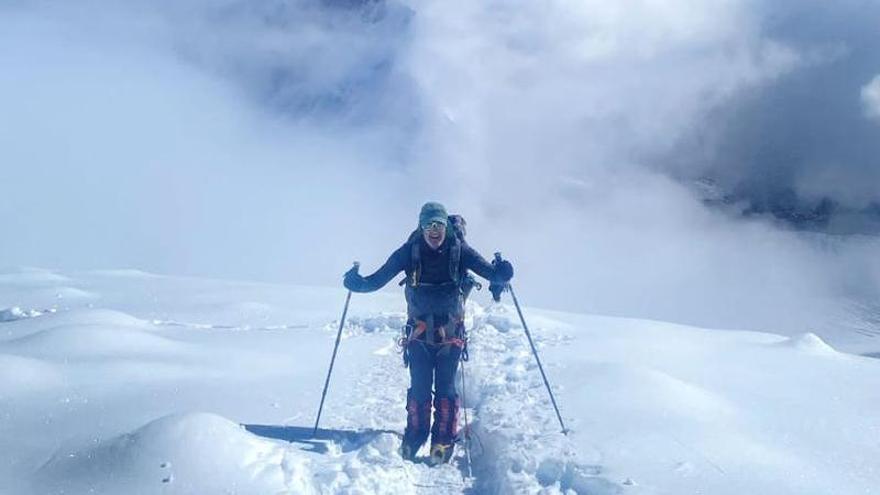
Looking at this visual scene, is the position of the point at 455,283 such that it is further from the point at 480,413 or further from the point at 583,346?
the point at 583,346

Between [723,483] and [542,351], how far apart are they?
4926 millimetres

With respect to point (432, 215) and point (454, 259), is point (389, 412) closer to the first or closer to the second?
point (454, 259)

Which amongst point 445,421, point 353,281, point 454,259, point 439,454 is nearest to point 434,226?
point 454,259

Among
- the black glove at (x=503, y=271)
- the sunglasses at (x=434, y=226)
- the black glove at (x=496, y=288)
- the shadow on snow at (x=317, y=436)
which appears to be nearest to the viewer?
the shadow on snow at (x=317, y=436)

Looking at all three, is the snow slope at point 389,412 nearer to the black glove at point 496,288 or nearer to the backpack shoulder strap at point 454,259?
the black glove at point 496,288

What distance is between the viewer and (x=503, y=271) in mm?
7133

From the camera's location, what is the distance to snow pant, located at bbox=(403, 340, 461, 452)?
671 cm

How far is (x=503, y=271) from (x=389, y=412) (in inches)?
77.5

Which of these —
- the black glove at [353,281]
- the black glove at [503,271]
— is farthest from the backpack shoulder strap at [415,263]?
the black glove at [503,271]

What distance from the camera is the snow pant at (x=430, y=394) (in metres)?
6.71

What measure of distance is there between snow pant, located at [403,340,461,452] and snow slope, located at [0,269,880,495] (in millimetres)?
254

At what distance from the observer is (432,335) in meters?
7.00

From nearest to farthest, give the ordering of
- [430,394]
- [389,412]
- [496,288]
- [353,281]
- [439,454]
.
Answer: [439,454]
[430,394]
[353,281]
[496,288]
[389,412]

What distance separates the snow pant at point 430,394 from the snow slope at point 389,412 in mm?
254
